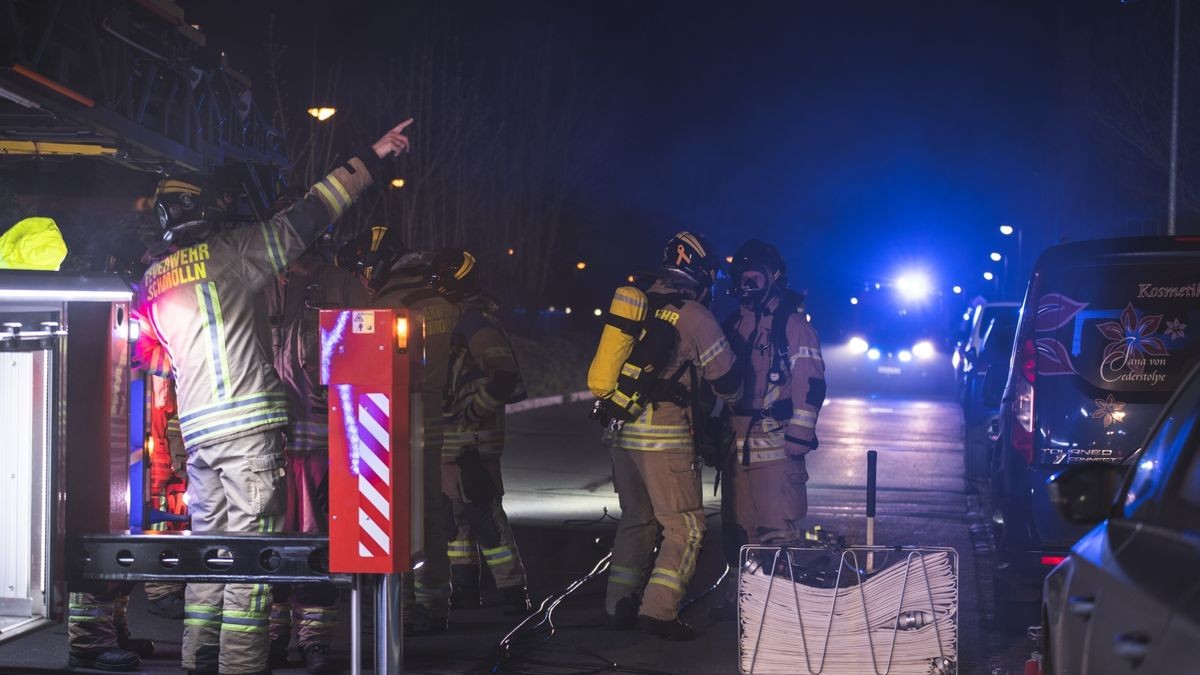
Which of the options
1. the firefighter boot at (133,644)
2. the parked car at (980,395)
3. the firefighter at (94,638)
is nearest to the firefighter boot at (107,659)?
the firefighter at (94,638)

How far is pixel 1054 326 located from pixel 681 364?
6.31 ft

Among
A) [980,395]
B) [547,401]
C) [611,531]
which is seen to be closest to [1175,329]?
[611,531]

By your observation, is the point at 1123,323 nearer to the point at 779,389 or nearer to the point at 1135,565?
the point at 779,389

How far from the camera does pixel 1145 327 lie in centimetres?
718

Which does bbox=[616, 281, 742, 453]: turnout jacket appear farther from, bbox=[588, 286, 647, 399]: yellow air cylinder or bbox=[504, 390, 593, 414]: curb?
bbox=[504, 390, 593, 414]: curb

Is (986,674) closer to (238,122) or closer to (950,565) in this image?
(950,565)

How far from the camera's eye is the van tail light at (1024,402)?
7.36 metres

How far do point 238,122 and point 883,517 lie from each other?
6587mm

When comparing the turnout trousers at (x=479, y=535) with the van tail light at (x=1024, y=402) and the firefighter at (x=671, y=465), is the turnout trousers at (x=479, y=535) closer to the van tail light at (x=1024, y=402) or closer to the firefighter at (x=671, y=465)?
the firefighter at (x=671, y=465)

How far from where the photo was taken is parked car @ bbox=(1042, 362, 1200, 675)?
2.48 meters

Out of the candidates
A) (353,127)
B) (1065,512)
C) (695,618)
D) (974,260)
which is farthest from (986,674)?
(974,260)

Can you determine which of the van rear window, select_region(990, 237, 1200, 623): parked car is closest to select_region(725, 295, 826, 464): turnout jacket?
select_region(990, 237, 1200, 623): parked car

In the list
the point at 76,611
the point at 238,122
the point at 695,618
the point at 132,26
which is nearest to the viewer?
the point at 76,611

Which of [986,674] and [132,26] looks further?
[132,26]
